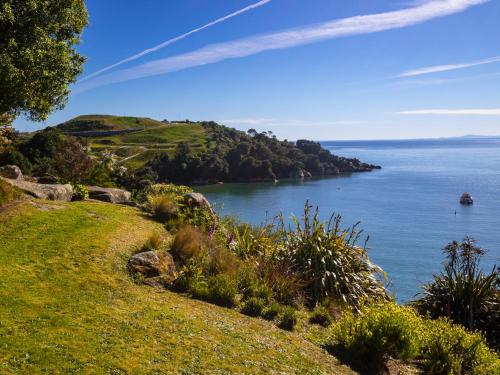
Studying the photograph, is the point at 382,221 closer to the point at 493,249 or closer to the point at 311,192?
the point at 493,249

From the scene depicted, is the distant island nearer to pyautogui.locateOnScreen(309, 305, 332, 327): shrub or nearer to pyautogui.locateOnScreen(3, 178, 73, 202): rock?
pyautogui.locateOnScreen(3, 178, 73, 202): rock

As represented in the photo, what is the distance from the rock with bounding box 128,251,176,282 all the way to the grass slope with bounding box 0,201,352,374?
36 centimetres

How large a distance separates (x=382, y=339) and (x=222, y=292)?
4002 mm

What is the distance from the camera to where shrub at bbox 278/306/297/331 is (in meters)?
10.2

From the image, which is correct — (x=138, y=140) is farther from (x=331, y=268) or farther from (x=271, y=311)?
(x=271, y=311)

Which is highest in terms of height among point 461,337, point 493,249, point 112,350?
point 112,350

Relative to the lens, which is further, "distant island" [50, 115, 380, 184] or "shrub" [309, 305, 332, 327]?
"distant island" [50, 115, 380, 184]

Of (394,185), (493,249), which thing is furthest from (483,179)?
(493,249)

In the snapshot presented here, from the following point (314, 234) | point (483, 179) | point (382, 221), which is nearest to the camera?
point (314, 234)

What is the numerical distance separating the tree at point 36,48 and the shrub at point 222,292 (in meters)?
8.47

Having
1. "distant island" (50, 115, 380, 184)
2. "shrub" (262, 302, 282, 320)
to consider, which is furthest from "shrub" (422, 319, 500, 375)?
"distant island" (50, 115, 380, 184)

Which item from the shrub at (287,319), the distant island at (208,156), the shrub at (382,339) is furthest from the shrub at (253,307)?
the distant island at (208,156)

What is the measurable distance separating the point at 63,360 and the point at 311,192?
12148 centimetres

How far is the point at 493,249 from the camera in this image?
5978 centimetres
